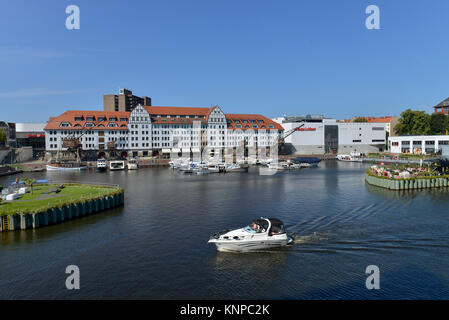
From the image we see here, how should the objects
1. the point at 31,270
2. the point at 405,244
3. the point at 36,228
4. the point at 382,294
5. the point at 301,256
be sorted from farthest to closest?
1. the point at 36,228
2. the point at 405,244
3. the point at 301,256
4. the point at 31,270
5. the point at 382,294

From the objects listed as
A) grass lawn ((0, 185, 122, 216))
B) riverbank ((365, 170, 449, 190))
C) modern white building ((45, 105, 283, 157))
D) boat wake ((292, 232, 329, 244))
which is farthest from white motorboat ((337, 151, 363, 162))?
boat wake ((292, 232, 329, 244))

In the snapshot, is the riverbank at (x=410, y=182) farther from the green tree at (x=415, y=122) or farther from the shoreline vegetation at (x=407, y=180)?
the green tree at (x=415, y=122)

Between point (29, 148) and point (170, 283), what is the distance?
159227mm

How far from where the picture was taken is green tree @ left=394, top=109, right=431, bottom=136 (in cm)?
17188

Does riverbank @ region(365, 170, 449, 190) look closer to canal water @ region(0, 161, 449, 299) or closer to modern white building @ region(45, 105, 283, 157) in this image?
canal water @ region(0, 161, 449, 299)

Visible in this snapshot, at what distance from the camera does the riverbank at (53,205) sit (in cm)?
4091

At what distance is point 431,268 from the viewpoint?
30047 mm

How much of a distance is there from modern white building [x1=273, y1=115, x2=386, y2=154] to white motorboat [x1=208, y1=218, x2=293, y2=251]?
145 metres

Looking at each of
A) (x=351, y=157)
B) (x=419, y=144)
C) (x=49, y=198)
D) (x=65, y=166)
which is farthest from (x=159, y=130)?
(x=419, y=144)

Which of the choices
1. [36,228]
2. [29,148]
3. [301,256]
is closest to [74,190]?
[36,228]

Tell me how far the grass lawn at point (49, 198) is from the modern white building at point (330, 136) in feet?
434

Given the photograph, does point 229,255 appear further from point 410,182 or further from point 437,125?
point 437,125

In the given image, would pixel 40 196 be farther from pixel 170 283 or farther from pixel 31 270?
pixel 170 283

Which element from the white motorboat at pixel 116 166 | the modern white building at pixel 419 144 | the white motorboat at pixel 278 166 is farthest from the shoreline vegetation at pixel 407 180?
the white motorboat at pixel 116 166
